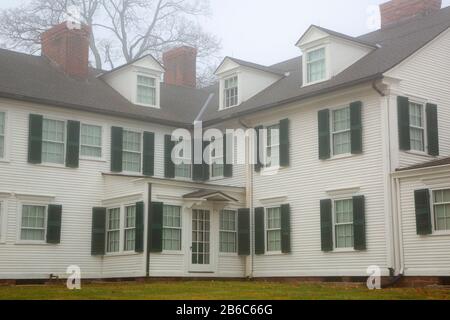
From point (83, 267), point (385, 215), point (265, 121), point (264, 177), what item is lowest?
point (83, 267)

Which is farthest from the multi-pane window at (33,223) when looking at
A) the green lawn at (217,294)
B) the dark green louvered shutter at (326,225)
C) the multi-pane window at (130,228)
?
the dark green louvered shutter at (326,225)

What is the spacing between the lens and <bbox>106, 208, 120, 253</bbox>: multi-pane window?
2423 cm

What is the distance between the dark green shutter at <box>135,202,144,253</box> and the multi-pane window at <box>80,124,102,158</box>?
3.10 m

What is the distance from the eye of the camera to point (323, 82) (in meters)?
23.5

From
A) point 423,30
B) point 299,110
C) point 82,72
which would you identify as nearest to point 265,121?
point 299,110

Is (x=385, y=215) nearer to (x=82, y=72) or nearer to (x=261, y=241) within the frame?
(x=261, y=241)

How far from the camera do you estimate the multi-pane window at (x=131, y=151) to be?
84.8ft

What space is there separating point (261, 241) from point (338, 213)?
347 centimetres

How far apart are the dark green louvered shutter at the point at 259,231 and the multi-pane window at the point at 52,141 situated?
6.85 metres

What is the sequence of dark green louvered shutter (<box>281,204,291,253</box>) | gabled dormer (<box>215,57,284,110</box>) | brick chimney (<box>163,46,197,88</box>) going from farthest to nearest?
1. brick chimney (<box>163,46,197,88</box>)
2. gabled dormer (<box>215,57,284,110</box>)
3. dark green louvered shutter (<box>281,204,291,253</box>)

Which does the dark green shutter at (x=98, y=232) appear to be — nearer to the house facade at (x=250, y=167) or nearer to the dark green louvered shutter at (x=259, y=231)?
the house facade at (x=250, y=167)

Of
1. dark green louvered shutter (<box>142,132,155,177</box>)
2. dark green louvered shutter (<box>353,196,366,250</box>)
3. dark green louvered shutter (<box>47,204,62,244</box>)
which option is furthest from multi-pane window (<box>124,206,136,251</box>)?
dark green louvered shutter (<box>353,196,366,250</box>)

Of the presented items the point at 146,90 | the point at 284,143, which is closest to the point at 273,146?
the point at 284,143

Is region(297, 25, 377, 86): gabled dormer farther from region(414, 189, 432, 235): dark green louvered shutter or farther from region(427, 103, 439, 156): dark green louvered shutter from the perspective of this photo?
region(414, 189, 432, 235): dark green louvered shutter
